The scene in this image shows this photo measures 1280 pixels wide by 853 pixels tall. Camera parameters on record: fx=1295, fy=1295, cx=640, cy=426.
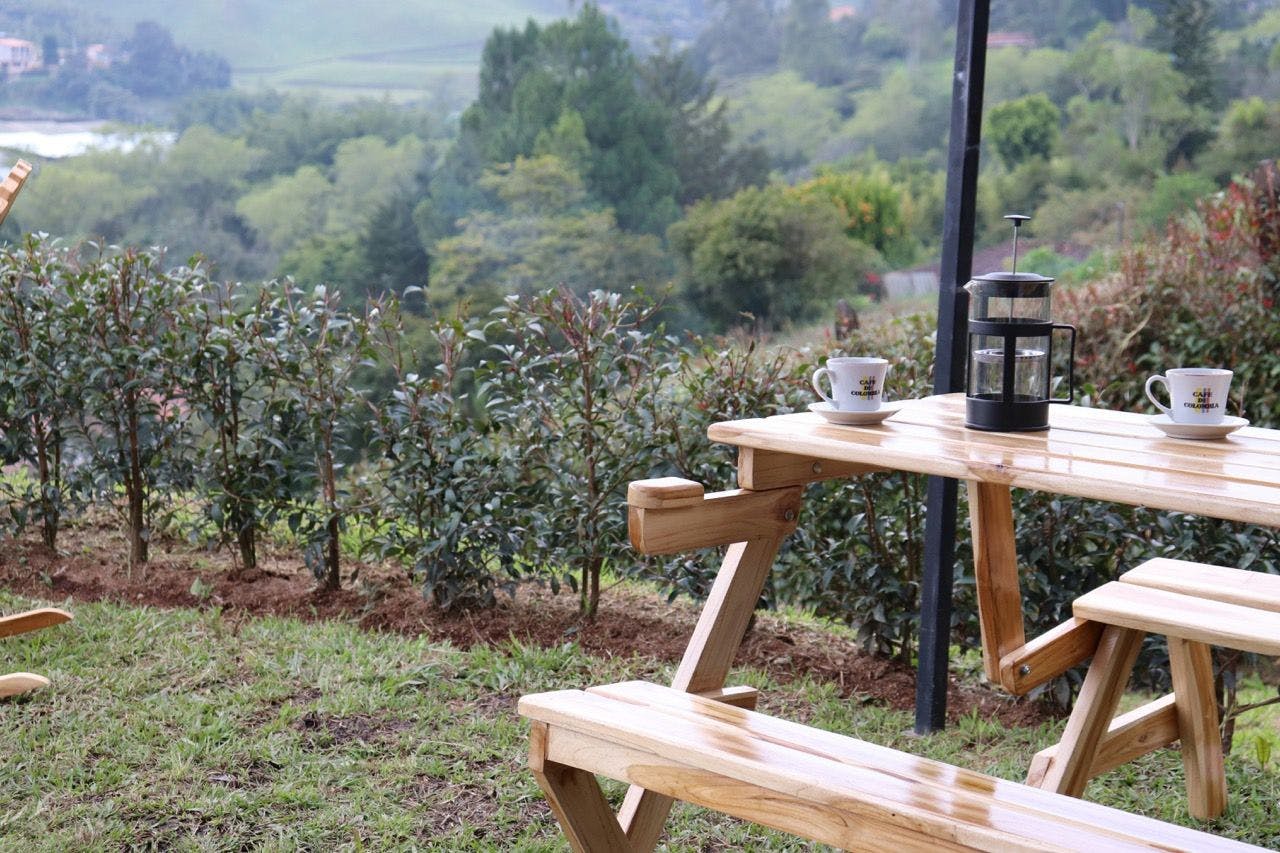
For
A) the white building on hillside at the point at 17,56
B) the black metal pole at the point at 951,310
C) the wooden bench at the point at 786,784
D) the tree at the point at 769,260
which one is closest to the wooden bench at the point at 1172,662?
the black metal pole at the point at 951,310

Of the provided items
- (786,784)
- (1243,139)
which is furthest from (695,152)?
(786,784)

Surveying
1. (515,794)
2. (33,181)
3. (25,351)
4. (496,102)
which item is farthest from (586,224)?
(515,794)

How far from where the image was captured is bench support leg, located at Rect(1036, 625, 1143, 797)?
204 cm

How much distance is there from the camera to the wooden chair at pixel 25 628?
288cm

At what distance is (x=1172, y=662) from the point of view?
2406 mm

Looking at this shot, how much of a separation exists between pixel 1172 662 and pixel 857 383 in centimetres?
86

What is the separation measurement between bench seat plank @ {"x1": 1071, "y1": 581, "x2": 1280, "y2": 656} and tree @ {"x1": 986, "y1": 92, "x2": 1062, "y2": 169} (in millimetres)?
15697

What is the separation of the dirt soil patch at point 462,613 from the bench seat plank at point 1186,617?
89 centimetres

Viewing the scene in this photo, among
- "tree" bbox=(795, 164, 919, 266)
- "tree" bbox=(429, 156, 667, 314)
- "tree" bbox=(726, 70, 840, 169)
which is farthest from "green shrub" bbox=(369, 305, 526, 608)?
"tree" bbox=(726, 70, 840, 169)

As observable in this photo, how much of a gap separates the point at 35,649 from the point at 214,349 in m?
0.94

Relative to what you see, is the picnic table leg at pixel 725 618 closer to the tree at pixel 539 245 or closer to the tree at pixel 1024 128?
the tree at pixel 539 245

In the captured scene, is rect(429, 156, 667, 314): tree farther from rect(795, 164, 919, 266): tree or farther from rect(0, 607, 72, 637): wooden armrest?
rect(0, 607, 72, 637): wooden armrest

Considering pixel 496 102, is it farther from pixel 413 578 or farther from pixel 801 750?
pixel 801 750

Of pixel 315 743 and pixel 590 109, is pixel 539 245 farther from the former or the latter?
pixel 315 743
